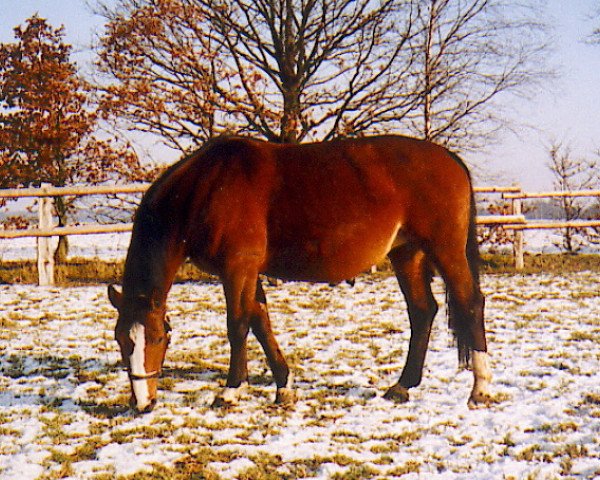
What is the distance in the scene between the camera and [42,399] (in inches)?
157

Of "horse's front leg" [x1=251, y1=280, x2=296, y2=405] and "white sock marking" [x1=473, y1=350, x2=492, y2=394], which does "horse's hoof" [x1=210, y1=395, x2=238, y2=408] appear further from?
"white sock marking" [x1=473, y1=350, x2=492, y2=394]

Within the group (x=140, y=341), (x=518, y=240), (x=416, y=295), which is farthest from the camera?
(x=518, y=240)

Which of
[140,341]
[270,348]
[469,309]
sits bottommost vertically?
[270,348]

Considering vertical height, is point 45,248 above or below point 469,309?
above

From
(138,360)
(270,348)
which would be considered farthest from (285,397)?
(138,360)

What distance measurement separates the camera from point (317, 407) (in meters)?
3.72

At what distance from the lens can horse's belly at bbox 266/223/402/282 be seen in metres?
3.73

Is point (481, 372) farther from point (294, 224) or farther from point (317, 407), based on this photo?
point (294, 224)

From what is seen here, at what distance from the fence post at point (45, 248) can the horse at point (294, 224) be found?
6.37 m

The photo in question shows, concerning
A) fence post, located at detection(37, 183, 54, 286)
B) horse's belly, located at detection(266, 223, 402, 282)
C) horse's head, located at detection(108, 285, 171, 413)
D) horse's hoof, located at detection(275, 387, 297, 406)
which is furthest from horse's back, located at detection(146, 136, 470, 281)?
fence post, located at detection(37, 183, 54, 286)

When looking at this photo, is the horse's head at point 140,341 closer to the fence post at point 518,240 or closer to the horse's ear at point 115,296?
the horse's ear at point 115,296

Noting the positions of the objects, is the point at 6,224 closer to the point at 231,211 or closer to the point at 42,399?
the point at 42,399

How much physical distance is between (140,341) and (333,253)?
132 cm

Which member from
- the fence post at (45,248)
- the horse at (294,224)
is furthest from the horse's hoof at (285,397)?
the fence post at (45,248)
